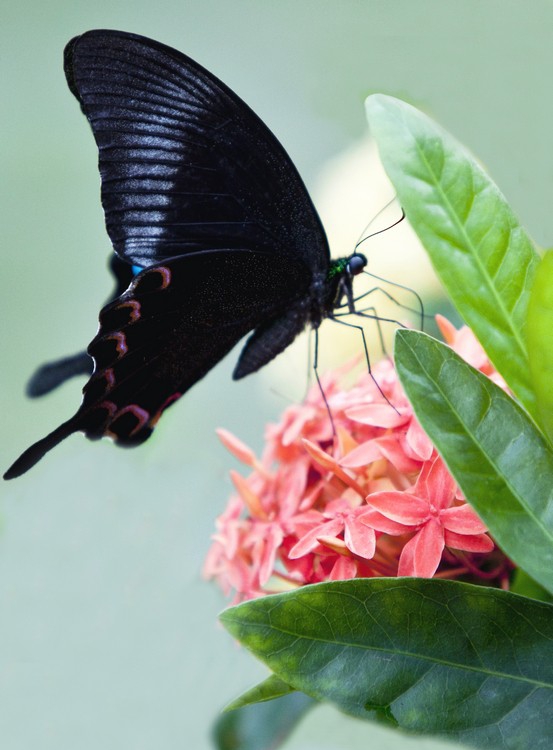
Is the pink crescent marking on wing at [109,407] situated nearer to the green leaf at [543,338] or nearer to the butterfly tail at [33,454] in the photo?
the butterfly tail at [33,454]

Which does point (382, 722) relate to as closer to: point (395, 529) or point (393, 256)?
point (395, 529)

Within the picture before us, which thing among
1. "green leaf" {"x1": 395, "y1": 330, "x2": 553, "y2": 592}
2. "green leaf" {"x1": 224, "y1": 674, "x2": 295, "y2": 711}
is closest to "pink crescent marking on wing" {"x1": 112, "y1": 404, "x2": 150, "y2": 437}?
"green leaf" {"x1": 224, "y1": 674, "x2": 295, "y2": 711}

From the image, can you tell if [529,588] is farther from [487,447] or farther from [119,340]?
[119,340]

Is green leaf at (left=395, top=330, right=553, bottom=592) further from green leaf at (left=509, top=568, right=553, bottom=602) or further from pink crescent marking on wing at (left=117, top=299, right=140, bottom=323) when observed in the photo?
pink crescent marking on wing at (left=117, top=299, right=140, bottom=323)

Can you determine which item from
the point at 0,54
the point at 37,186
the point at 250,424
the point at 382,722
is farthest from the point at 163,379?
the point at 0,54

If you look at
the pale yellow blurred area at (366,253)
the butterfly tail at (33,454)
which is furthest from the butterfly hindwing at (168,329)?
the pale yellow blurred area at (366,253)

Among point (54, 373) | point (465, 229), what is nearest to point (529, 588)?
point (465, 229)
